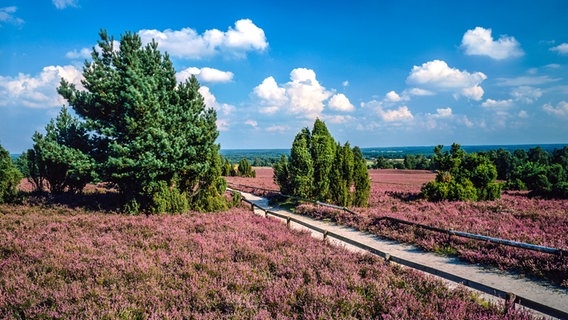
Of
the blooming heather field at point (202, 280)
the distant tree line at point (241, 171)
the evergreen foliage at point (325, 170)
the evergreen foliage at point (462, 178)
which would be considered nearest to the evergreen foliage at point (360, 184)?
the evergreen foliage at point (325, 170)

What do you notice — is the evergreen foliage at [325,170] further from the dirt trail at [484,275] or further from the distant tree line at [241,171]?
the distant tree line at [241,171]

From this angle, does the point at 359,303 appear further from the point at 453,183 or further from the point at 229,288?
the point at 453,183

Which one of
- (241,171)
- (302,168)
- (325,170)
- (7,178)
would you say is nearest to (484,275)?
(325,170)

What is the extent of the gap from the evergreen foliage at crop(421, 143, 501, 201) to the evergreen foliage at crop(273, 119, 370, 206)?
5864 millimetres

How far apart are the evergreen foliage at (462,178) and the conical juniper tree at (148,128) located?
1527 centimetres

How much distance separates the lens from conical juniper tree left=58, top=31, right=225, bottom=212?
1309cm

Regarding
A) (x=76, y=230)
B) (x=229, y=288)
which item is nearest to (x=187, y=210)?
(x=76, y=230)

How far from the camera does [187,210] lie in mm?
14367

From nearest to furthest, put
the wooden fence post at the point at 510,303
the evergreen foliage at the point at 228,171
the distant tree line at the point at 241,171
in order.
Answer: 1. the wooden fence post at the point at 510,303
2. the evergreen foliage at the point at 228,171
3. the distant tree line at the point at 241,171

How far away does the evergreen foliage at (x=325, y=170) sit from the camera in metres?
18.6

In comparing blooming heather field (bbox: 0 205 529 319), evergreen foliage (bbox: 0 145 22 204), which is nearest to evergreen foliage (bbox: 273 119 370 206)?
blooming heather field (bbox: 0 205 529 319)

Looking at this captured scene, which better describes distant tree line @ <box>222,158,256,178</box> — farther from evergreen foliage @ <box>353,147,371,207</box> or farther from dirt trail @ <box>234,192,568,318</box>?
dirt trail @ <box>234,192,568,318</box>

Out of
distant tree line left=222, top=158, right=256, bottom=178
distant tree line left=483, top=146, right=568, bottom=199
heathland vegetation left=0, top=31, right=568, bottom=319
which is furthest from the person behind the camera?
distant tree line left=222, top=158, right=256, bottom=178

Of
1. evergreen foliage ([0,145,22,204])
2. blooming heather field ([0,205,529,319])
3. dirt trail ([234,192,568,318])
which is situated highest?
evergreen foliage ([0,145,22,204])
